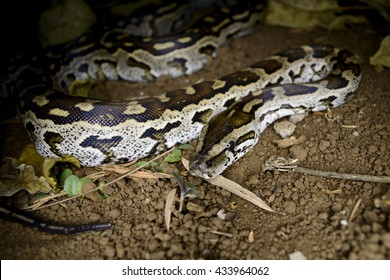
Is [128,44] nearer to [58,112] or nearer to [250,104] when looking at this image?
[58,112]

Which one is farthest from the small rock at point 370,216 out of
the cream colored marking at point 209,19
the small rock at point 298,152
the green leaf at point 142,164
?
the cream colored marking at point 209,19

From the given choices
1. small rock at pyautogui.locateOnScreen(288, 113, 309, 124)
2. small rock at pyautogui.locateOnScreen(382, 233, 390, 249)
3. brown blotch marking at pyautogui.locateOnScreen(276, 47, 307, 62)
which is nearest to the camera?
small rock at pyautogui.locateOnScreen(382, 233, 390, 249)

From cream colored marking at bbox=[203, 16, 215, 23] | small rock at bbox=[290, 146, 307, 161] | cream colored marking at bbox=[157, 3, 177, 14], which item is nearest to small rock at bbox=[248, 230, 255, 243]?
small rock at bbox=[290, 146, 307, 161]

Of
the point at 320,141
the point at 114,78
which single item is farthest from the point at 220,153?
the point at 114,78

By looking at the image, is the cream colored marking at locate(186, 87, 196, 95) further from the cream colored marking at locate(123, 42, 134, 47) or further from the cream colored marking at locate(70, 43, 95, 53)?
the cream colored marking at locate(70, 43, 95, 53)

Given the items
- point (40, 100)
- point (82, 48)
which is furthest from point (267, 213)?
point (82, 48)

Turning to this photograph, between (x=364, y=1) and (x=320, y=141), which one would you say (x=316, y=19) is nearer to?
(x=364, y=1)

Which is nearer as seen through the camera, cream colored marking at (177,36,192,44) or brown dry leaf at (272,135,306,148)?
brown dry leaf at (272,135,306,148)
